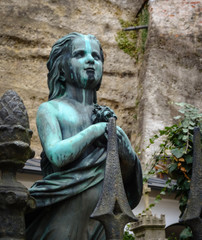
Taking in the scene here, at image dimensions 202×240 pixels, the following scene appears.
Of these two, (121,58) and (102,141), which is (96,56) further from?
(121,58)

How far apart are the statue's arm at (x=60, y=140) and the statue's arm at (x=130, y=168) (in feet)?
0.38

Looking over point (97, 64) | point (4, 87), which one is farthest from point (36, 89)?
point (97, 64)

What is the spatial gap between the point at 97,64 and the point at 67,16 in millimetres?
13417

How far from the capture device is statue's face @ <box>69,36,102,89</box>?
2.64m

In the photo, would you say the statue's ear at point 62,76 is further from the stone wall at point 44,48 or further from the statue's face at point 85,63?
the stone wall at point 44,48

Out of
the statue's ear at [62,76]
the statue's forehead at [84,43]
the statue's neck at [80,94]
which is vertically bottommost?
the statue's neck at [80,94]

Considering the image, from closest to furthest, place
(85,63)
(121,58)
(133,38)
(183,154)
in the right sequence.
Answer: (85,63) < (183,154) < (121,58) < (133,38)

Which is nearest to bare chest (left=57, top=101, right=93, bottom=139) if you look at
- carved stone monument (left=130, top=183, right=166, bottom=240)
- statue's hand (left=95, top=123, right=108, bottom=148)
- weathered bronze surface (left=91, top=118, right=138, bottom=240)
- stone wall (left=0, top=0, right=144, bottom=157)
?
statue's hand (left=95, top=123, right=108, bottom=148)

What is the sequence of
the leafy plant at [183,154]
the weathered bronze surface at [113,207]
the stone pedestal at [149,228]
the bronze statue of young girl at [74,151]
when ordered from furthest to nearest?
1. the stone pedestal at [149,228]
2. the leafy plant at [183,154]
3. the bronze statue of young girl at [74,151]
4. the weathered bronze surface at [113,207]

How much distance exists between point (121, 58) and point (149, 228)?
7.90 meters

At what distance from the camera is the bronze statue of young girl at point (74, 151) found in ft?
7.68

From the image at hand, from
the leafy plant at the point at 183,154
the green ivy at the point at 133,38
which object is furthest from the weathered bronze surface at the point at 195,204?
the green ivy at the point at 133,38

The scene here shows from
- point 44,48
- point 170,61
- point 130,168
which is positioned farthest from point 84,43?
point 44,48

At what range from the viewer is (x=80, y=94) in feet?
8.80
